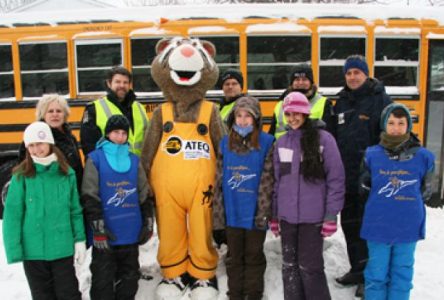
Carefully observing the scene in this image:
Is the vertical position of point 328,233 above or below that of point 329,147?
below

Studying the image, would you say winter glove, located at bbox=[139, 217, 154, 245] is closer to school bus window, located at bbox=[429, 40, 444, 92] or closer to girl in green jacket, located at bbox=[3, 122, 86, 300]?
girl in green jacket, located at bbox=[3, 122, 86, 300]

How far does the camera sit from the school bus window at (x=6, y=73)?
208 inches

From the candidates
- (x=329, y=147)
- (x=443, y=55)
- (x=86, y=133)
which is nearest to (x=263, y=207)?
(x=329, y=147)

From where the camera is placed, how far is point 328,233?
252 cm

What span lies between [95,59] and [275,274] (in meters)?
3.64

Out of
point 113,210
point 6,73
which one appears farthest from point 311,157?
point 6,73

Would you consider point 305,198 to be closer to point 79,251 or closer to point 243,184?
point 243,184

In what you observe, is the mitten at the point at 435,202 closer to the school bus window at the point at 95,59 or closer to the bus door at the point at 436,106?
the bus door at the point at 436,106

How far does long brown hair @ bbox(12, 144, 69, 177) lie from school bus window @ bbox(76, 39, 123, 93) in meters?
2.82

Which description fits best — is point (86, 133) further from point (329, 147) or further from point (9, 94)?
point (9, 94)

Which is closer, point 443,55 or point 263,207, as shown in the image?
point 263,207

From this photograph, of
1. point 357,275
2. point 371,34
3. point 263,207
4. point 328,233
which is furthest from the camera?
point 371,34

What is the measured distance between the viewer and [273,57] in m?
5.11

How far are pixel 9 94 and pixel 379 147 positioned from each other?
482 cm
